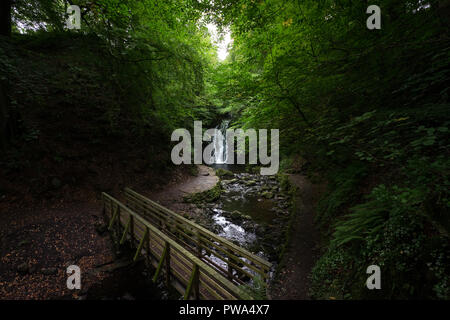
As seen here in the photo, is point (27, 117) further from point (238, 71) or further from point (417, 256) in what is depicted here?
point (417, 256)

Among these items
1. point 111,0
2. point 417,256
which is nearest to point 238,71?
point 111,0

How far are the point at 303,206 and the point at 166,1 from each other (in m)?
9.43

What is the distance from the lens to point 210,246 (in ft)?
19.9

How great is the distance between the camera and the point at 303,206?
315 inches

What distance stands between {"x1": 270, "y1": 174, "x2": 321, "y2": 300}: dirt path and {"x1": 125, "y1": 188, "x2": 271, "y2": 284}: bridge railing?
18.5 inches

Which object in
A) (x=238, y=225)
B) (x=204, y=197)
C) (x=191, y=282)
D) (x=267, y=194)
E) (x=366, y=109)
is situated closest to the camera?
(x=191, y=282)

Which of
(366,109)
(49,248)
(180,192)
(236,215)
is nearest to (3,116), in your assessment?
(49,248)

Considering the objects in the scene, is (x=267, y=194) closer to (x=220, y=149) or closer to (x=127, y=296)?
(x=127, y=296)

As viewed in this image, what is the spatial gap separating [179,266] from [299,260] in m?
3.35

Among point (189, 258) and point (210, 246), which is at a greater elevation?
point (189, 258)

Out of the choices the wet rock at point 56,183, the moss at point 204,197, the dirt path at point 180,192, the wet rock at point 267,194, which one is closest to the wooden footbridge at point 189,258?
the dirt path at point 180,192

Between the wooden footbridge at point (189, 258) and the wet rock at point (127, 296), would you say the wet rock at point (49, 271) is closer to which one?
the wooden footbridge at point (189, 258)

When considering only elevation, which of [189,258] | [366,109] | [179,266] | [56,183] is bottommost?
[179,266]

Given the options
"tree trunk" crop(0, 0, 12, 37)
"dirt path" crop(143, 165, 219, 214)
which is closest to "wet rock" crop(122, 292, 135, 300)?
"dirt path" crop(143, 165, 219, 214)
